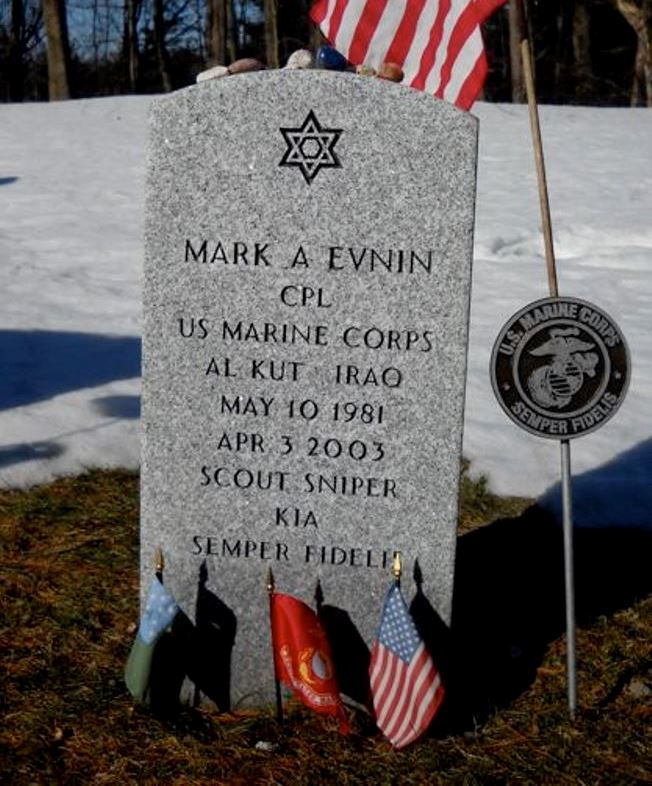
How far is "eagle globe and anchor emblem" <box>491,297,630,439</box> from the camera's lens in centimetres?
334

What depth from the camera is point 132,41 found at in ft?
118

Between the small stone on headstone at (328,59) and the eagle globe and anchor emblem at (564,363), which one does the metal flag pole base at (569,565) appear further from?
the small stone on headstone at (328,59)

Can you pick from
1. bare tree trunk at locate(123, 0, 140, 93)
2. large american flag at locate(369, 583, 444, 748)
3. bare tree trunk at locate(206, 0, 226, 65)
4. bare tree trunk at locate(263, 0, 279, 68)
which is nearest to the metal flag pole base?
large american flag at locate(369, 583, 444, 748)

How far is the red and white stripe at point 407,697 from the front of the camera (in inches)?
131

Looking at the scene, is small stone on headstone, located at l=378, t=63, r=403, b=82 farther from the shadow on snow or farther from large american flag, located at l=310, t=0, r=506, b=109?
the shadow on snow

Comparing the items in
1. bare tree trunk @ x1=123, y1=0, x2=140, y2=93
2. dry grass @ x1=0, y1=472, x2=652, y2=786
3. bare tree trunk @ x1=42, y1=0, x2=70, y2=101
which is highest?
bare tree trunk @ x1=123, y1=0, x2=140, y2=93

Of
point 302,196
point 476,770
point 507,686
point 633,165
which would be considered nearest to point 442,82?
point 302,196

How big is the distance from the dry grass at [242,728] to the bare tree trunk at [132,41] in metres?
33.5

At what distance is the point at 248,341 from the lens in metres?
3.44

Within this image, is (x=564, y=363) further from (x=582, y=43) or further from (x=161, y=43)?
(x=161, y=43)

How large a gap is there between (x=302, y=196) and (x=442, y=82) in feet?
3.87

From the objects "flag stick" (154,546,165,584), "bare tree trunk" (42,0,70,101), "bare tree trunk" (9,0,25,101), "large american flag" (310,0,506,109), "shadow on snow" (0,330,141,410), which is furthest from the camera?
"bare tree trunk" (9,0,25,101)

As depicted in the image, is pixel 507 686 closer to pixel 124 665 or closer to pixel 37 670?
pixel 124 665

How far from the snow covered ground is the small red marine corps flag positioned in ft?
6.22
